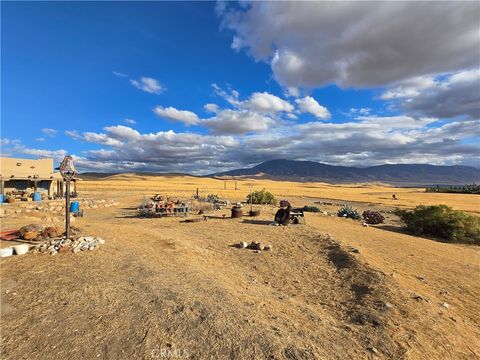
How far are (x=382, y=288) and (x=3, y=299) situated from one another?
8.08 metres

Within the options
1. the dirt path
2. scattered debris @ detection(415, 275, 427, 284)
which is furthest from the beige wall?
scattered debris @ detection(415, 275, 427, 284)

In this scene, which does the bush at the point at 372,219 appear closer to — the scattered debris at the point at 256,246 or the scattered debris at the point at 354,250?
the scattered debris at the point at 354,250

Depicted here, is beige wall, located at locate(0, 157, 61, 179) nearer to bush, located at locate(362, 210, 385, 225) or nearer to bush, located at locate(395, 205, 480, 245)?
bush, located at locate(362, 210, 385, 225)

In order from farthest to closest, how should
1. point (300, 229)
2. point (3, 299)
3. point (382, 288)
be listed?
point (300, 229), point (382, 288), point (3, 299)

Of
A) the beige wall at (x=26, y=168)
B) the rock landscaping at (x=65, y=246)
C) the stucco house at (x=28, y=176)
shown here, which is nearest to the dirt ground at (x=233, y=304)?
the rock landscaping at (x=65, y=246)

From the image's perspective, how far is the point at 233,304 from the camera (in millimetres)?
5922

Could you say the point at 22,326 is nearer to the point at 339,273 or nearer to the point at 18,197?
the point at 339,273

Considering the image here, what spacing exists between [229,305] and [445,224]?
657 inches

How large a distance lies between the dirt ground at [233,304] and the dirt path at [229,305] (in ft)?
0.08

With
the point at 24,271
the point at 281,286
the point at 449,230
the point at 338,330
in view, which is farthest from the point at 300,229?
the point at 24,271

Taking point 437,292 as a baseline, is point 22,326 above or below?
above

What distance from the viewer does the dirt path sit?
457 centimetres

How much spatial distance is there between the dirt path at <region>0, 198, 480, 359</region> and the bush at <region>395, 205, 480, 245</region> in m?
6.94

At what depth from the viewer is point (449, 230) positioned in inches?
685
